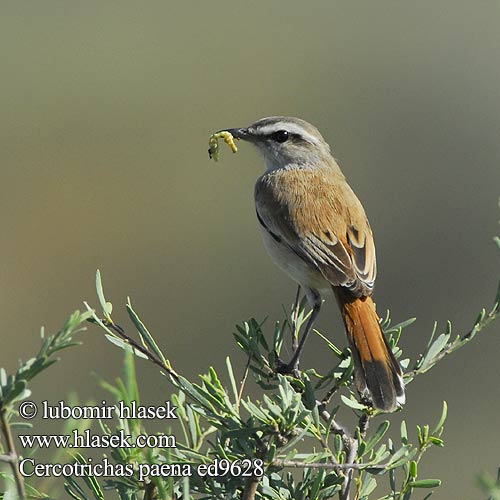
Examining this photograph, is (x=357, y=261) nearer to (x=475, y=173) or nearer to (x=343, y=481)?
(x=343, y=481)

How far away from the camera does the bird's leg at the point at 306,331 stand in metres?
2.33

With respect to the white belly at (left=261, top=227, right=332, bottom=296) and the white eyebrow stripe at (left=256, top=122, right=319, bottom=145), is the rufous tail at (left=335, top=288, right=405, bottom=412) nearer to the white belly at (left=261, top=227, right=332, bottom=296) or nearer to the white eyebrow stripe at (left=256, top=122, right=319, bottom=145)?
the white belly at (left=261, top=227, right=332, bottom=296)

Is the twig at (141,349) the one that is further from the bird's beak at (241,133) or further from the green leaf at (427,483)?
the bird's beak at (241,133)

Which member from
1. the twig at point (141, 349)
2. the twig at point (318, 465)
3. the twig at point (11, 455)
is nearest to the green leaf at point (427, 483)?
the twig at point (318, 465)

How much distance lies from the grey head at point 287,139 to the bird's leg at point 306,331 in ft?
2.55

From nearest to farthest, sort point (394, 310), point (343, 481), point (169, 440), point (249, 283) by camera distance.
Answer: point (169, 440) < point (343, 481) < point (394, 310) < point (249, 283)

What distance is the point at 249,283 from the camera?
9.82m

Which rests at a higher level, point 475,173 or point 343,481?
point 475,173

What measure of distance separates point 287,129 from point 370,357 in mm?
1760

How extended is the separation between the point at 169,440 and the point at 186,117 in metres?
13.5

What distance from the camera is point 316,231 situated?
Result: 3.36 metres

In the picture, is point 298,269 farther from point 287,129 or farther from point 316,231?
point 287,129

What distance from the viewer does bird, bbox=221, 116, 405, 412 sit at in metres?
2.71

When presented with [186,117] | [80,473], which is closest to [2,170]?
[186,117]
